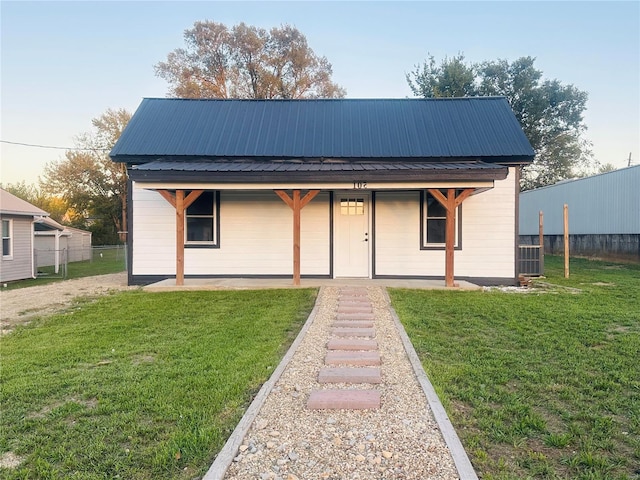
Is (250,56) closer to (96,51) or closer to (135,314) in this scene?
(96,51)

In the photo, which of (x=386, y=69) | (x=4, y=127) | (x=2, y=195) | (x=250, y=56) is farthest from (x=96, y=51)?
(x=250, y=56)

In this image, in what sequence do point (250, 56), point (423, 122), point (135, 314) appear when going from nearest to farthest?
1. point (135, 314)
2. point (423, 122)
3. point (250, 56)

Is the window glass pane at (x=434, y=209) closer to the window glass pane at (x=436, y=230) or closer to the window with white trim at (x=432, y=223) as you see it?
the window with white trim at (x=432, y=223)

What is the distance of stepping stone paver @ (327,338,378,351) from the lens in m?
4.72

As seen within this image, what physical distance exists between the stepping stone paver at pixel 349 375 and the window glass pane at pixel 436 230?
6851mm

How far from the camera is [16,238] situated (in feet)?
41.5

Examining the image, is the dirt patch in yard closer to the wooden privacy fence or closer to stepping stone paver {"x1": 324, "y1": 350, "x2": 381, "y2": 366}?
stepping stone paver {"x1": 324, "y1": 350, "x2": 381, "y2": 366}

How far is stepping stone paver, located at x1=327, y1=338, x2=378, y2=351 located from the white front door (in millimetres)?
5454

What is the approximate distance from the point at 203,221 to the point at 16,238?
664 cm

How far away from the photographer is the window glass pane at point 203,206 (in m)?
10.6

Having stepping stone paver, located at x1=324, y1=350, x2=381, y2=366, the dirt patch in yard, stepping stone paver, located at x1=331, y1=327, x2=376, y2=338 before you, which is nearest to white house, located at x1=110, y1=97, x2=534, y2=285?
the dirt patch in yard

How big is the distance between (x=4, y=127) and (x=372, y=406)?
85.5 feet

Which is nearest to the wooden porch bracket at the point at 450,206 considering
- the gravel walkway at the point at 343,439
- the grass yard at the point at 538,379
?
the grass yard at the point at 538,379

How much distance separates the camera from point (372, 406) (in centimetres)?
316
